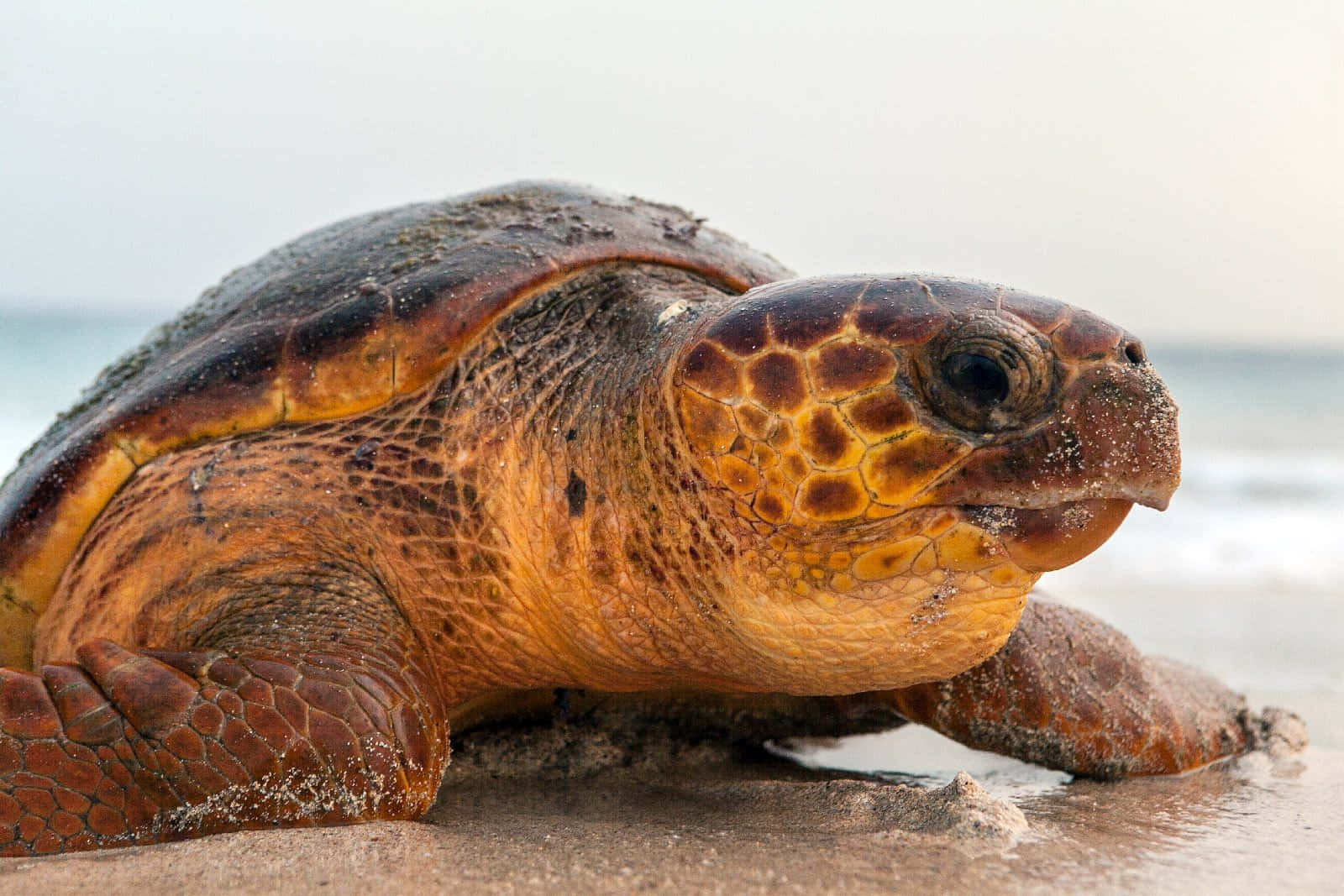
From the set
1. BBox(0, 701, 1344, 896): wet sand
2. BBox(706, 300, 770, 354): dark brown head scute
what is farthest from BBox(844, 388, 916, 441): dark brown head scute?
BBox(0, 701, 1344, 896): wet sand

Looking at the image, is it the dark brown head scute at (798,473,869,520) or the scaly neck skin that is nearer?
the dark brown head scute at (798,473,869,520)

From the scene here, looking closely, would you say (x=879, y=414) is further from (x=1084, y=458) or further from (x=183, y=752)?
(x=183, y=752)

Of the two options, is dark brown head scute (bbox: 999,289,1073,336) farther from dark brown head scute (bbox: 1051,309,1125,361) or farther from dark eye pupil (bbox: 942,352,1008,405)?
dark eye pupil (bbox: 942,352,1008,405)

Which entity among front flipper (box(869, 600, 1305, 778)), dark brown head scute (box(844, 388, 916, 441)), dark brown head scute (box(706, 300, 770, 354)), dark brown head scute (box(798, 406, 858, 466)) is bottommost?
front flipper (box(869, 600, 1305, 778))

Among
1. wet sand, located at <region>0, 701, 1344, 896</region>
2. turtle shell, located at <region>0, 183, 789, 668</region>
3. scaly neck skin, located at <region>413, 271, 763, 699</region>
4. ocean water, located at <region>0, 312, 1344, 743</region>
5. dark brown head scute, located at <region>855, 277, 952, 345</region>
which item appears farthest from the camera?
ocean water, located at <region>0, 312, 1344, 743</region>

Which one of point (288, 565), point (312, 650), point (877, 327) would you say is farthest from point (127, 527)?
point (877, 327)

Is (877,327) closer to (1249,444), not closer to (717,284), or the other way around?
(717,284)

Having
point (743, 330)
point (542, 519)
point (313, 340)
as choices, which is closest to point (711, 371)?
point (743, 330)
